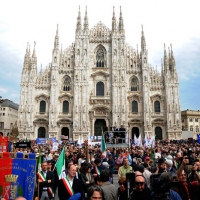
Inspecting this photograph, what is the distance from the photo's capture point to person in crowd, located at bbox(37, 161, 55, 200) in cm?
557

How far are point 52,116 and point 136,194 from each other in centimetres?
3498

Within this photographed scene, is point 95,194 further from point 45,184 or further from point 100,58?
point 100,58

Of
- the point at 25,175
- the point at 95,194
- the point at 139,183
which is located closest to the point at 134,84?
the point at 25,175

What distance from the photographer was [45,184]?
553cm

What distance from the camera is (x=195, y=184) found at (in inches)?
189

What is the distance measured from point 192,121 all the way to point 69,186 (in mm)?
59745

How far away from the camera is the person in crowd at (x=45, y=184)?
5574 millimetres

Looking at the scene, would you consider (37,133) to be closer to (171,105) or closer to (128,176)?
(171,105)

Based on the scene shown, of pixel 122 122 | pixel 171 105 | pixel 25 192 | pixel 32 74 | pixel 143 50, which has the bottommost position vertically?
pixel 25 192

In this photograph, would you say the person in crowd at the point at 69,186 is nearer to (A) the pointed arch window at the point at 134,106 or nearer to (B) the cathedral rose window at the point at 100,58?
(A) the pointed arch window at the point at 134,106

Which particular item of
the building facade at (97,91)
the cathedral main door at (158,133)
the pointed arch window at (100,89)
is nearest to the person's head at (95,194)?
the building facade at (97,91)

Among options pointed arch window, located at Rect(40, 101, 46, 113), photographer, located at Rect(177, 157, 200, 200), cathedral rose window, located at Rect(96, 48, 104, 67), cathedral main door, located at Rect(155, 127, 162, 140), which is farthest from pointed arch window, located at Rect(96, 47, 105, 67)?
photographer, located at Rect(177, 157, 200, 200)

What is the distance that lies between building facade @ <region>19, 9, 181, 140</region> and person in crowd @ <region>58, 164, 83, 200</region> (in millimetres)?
32770

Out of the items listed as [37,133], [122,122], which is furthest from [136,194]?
[37,133]
